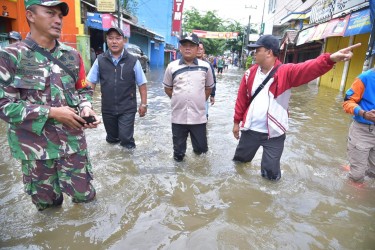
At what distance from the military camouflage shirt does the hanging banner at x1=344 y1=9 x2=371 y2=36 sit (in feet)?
30.9

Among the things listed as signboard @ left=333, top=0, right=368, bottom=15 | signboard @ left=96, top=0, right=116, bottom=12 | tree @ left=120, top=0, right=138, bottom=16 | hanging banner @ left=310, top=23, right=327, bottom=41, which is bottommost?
hanging banner @ left=310, top=23, right=327, bottom=41

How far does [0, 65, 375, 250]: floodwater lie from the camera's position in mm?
2592

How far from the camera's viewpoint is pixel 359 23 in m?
9.51

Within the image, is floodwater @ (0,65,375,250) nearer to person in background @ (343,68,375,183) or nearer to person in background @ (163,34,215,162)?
person in background @ (343,68,375,183)

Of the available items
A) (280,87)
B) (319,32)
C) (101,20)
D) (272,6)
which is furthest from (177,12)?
(280,87)

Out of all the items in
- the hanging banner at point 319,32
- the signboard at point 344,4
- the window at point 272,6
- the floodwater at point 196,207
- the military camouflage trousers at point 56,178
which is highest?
the window at point 272,6

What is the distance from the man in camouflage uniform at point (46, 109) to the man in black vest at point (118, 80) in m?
1.80

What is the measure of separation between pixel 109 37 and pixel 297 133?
434cm

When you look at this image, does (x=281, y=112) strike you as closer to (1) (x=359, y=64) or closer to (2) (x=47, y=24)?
(2) (x=47, y=24)

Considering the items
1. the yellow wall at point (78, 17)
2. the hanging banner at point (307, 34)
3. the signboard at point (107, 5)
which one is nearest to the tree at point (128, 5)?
the yellow wall at point (78, 17)


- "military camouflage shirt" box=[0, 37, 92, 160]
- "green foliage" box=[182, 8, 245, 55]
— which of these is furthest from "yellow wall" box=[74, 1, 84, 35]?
"green foliage" box=[182, 8, 245, 55]

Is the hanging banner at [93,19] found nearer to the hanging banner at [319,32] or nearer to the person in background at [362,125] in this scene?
the hanging banner at [319,32]

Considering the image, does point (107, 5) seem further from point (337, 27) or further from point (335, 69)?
point (335, 69)

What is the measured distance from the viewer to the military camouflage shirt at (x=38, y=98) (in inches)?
82.4
